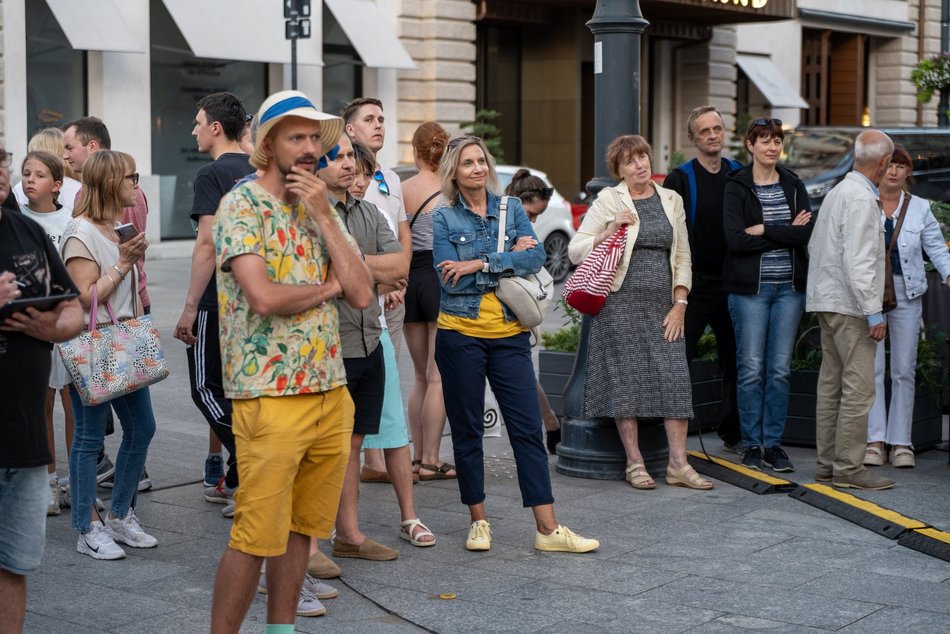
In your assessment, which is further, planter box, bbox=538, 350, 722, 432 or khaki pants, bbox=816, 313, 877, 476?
planter box, bbox=538, 350, 722, 432

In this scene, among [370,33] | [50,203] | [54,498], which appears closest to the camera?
[54,498]

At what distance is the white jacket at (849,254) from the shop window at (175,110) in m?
15.2

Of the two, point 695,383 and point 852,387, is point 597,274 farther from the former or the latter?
point 695,383

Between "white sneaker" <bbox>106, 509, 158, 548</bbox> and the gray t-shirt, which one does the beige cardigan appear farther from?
"white sneaker" <bbox>106, 509, 158, 548</bbox>

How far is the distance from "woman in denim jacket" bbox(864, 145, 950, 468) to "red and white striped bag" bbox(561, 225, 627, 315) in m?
1.70

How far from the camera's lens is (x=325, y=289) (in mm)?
4309

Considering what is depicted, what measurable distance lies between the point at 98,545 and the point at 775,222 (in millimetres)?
3972

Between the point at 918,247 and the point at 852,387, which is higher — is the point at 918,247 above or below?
above

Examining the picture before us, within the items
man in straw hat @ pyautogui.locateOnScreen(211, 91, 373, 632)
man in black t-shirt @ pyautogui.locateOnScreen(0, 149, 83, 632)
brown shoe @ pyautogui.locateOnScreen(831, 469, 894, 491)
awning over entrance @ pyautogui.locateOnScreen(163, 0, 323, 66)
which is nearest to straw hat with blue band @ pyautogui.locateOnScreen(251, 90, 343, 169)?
man in straw hat @ pyautogui.locateOnScreen(211, 91, 373, 632)

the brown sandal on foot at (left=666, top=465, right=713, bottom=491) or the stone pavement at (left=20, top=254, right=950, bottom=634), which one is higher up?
the brown sandal on foot at (left=666, top=465, right=713, bottom=491)

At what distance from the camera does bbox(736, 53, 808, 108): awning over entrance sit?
31.5 metres

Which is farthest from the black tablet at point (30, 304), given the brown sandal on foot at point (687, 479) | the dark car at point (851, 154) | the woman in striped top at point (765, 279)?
the dark car at point (851, 154)

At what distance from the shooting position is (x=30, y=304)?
4.03 m

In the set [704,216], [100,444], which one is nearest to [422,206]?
[704,216]
